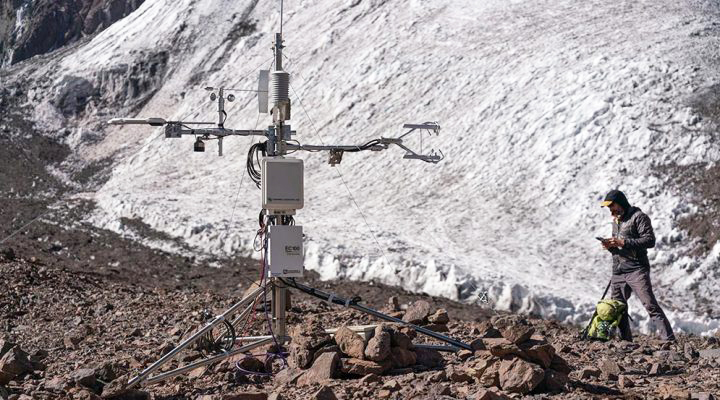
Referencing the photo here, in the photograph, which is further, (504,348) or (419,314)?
(419,314)

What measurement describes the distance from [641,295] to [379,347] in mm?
4464

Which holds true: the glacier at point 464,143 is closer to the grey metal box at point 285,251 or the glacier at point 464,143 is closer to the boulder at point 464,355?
the boulder at point 464,355

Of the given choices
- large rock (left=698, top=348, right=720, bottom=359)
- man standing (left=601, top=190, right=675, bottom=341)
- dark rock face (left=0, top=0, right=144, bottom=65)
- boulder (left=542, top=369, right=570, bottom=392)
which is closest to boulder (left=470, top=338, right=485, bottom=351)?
boulder (left=542, top=369, right=570, bottom=392)

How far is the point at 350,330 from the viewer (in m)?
8.73

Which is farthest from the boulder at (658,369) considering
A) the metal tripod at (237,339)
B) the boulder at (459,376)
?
the metal tripod at (237,339)

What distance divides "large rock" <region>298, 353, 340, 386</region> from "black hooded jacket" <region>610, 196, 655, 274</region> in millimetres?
4742

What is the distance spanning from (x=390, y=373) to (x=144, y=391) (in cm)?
227

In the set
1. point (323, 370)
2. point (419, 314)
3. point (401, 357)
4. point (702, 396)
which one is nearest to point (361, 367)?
point (323, 370)

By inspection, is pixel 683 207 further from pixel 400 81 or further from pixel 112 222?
pixel 112 222

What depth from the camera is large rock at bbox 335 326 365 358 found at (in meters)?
8.59

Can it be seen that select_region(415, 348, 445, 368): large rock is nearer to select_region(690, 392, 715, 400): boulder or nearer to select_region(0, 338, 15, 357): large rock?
select_region(690, 392, 715, 400): boulder

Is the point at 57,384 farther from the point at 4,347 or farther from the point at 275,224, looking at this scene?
the point at 275,224

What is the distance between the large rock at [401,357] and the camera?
28.3 ft

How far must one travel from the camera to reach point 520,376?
309 inches
